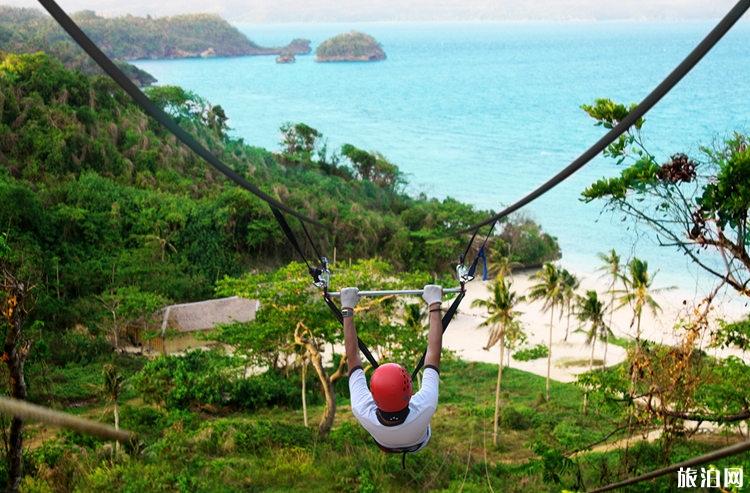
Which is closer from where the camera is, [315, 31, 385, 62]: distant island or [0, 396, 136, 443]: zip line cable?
[0, 396, 136, 443]: zip line cable

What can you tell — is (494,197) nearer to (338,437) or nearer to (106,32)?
(338,437)

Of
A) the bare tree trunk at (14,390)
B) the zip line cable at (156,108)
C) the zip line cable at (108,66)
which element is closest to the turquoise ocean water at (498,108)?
the bare tree trunk at (14,390)

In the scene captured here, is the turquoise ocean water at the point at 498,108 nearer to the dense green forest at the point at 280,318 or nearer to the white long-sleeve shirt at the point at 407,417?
the dense green forest at the point at 280,318

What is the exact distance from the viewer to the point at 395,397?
3189 mm

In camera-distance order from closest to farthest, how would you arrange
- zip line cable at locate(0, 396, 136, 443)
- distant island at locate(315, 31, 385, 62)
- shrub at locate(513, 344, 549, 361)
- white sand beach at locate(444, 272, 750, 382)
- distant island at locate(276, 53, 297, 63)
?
zip line cable at locate(0, 396, 136, 443)
white sand beach at locate(444, 272, 750, 382)
shrub at locate(513, 344, 549, 361)
distant island at locate(315, 31, 385, 62)
distant island at locate(276, 53, 297, 63)

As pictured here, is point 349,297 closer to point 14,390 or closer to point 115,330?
point 14,390

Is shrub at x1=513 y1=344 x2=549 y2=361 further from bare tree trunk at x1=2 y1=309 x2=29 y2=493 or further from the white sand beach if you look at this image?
bare tree trunk at x1=2 y1=309 x2=29 y2=493

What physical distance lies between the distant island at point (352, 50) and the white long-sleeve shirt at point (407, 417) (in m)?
111

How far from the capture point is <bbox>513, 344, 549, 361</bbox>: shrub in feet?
72.3

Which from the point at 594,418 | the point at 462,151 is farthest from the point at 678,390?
the point at 462,151

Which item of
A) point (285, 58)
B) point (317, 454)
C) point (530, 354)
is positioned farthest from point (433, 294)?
point (285, 58)

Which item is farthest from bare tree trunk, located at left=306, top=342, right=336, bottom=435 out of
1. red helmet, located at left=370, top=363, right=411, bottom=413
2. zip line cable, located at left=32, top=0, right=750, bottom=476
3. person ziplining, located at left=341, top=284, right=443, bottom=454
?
zip line cable, located at left=32, top=0, right=750, bottom=476

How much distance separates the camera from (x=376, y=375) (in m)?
3.17

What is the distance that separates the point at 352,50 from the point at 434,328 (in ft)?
368
